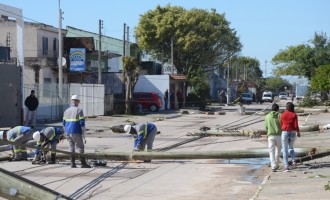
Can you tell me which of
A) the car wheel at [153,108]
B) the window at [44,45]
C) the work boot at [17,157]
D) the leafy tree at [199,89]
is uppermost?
the window at [44,45]

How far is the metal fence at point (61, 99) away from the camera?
33.4 meters

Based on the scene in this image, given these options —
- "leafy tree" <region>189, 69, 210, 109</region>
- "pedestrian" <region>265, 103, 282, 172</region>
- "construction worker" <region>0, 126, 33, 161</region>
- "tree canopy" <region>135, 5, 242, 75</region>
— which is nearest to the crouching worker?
"construction worker" <region>0, 126, 33, 161</region>

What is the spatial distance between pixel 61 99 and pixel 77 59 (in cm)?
668

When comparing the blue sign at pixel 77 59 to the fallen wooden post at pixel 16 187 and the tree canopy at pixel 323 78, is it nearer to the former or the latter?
the tree canopy at pixel 323 78

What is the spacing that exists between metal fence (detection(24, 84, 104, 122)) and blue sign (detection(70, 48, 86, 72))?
285cm

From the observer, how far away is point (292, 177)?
12.3m

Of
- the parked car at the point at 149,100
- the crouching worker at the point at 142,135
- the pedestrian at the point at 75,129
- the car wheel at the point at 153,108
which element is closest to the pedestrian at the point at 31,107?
the crouching worker at the point at 142,135

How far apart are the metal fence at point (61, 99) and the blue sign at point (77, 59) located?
9.34 ft

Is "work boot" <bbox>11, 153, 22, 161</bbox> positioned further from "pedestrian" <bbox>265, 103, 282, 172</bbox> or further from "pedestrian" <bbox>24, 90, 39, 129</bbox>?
"pedestrian" <bbox>24, 90, 39, 129</bbox>

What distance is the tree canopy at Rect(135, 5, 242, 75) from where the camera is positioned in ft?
208

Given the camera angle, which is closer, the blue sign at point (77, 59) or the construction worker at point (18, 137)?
the construction worker at point (18, 137)

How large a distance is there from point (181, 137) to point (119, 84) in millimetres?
28322

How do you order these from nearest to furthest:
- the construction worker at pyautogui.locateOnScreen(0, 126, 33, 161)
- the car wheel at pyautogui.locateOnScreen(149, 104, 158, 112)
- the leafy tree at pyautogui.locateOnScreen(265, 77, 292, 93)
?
the construction worker at pyautogui.locateOnScreen(0, 126, 33, 161) < the car wheel at pyautogui.locateOnScreen(149, 104, 158, 112) < the leafy tree at pyautogui.locateOnScreen(265, 77, 292, 93)

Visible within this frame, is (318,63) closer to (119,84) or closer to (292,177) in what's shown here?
(119,84)
